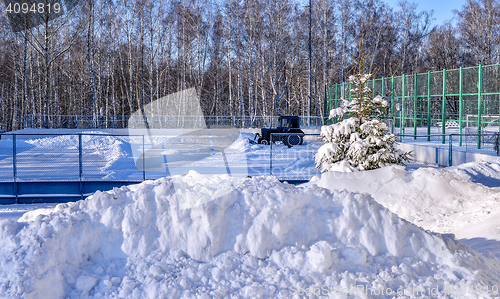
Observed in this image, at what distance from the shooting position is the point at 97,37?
115ft

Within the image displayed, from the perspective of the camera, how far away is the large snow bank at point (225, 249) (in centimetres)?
Result: 378

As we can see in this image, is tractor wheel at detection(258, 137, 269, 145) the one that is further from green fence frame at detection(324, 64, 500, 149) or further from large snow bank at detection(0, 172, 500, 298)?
large snow bank at detection(0, 172, 500, 298)

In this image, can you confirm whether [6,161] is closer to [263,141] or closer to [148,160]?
[148,160]

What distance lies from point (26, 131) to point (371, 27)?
33.2m

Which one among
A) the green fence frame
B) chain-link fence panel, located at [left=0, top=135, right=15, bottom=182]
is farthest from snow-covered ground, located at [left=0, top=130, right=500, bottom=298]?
the green fence frame

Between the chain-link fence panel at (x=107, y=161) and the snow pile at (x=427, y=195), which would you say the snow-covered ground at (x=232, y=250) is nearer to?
the snow pile at (x=427, y=195)

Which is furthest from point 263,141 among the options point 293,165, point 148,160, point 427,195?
point 427,195

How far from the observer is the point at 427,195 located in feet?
26.8

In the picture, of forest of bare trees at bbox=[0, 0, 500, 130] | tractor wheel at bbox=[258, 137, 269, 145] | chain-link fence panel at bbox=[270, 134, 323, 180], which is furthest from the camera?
forest of bare trees at bbox=[0, 0, 500, 130]

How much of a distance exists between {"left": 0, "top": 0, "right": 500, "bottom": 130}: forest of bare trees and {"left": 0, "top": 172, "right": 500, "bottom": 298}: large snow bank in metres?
25.2

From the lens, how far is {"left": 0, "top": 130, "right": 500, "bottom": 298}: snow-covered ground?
12.4 ft

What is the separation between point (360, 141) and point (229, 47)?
2452 centimetres

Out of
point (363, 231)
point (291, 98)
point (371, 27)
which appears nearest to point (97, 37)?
point (291, 98)

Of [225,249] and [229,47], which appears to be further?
[229,47]
